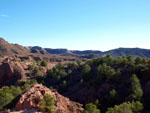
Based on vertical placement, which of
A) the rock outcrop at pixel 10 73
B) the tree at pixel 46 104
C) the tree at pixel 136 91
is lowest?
the rock outcrop at pixel 10 73

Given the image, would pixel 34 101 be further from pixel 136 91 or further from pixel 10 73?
pixel 10 73

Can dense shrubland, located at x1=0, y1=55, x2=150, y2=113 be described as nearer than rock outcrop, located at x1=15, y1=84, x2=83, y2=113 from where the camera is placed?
No

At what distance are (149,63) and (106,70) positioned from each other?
11.6 m

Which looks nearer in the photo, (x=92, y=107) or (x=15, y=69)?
(x=92, y=107)

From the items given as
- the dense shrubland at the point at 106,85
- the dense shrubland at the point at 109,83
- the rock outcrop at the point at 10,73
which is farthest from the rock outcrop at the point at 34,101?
the rock outcrop at the point at 10,73

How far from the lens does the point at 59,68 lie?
206 feet

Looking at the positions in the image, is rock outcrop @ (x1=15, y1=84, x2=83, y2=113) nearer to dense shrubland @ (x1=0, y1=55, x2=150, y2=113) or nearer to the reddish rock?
dense shrubland @ (x1=0, y1=55, x2=150, y2=113)

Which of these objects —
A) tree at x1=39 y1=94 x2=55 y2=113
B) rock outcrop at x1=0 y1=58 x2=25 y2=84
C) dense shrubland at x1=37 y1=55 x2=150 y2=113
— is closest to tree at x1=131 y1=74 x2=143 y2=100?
dense shrubland at x1=37 y1=55 x2=150 y2=113

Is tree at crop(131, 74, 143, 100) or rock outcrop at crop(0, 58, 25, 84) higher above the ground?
tree at crop(131, 74, 143, 100)

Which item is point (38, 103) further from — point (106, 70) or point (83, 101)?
point (106, 70)

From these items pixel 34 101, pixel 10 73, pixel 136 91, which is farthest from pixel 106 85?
pixel 10 73

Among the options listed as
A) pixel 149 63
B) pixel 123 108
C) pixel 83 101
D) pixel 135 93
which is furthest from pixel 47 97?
pixel 149 63

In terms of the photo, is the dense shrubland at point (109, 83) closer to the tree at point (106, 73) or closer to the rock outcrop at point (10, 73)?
the tree at point (106, 73)

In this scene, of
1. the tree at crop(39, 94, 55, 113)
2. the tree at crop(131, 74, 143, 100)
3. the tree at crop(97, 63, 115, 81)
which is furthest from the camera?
the tree at crop(97, 63, 115, 81)
